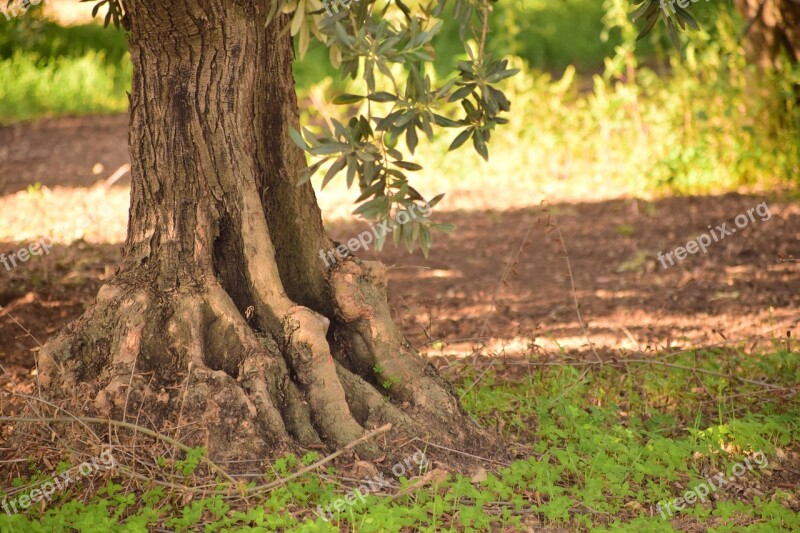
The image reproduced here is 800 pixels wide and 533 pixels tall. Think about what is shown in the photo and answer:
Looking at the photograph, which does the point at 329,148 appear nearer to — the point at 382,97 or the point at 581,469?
the point at 382,97

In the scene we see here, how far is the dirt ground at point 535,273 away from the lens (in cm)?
462

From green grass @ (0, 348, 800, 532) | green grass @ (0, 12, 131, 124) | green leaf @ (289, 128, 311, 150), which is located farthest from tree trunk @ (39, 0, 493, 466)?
green grass @ (0, 12, 131, 124)

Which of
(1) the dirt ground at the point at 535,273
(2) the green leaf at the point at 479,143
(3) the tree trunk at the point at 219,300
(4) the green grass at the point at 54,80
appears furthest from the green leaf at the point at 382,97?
(4) the green grass at the point at 54,80

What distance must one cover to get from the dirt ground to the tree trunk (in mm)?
563

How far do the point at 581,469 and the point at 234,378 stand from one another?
1.35 m

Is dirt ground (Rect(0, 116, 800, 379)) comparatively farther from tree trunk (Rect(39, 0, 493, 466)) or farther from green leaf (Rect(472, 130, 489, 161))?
green leaf (Rect(472, 130, 489, 161))

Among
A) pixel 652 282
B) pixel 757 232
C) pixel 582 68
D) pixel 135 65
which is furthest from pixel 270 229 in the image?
pixel 582 68

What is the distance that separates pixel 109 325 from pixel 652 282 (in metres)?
3.64

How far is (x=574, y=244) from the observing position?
648 cm

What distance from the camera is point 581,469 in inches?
126

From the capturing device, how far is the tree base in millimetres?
2936

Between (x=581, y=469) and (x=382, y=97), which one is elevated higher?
(x=382, y=97)

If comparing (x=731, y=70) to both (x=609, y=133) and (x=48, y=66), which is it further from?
(x=48, y=66)

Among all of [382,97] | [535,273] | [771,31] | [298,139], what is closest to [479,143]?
[382,97]
